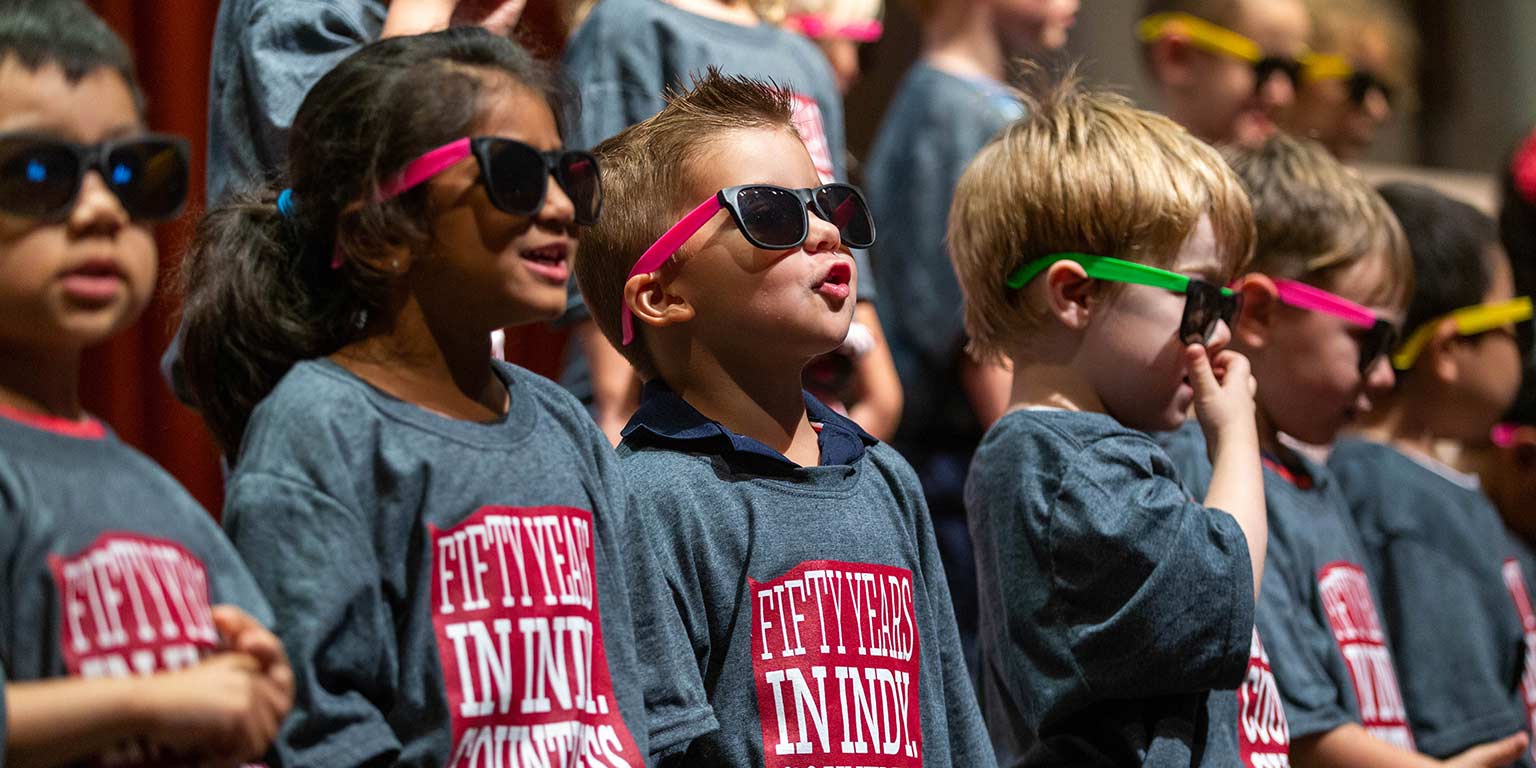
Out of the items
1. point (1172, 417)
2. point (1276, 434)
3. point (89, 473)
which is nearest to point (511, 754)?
point (89, 473)

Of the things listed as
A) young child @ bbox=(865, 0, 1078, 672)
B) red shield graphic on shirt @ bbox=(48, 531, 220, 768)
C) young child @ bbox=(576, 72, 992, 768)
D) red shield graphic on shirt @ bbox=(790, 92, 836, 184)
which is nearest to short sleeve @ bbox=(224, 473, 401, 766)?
red shield graphic on shirt @ bbox=(48, 531, 220, 768)

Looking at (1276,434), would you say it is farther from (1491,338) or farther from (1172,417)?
(1491,338)

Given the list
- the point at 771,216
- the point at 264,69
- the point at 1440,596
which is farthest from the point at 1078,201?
the point at 1440,596

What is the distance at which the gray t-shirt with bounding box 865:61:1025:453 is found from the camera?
12.8ft

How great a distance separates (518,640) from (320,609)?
22 centimetres

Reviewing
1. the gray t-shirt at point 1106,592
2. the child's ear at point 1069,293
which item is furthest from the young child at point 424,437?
the child's ear at point 1069,293

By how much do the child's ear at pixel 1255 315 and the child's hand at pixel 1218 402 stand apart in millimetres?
545

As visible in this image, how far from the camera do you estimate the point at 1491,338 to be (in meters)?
3.84

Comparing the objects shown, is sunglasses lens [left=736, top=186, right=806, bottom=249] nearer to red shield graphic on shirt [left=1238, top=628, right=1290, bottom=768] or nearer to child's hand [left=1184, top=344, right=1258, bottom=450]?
child's hand [left=1184, top=344, right=1258, bottom=450]

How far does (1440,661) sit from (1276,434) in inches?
22.5

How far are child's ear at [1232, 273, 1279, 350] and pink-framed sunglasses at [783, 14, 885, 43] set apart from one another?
135 cm

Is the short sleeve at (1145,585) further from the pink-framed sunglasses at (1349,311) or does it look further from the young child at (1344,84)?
the young child at (1344,84)

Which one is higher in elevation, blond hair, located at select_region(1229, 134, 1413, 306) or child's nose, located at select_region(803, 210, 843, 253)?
child's nose, located at select_region(803, 210, 843, 253)

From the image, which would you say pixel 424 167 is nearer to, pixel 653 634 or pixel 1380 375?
pixel 653 634
